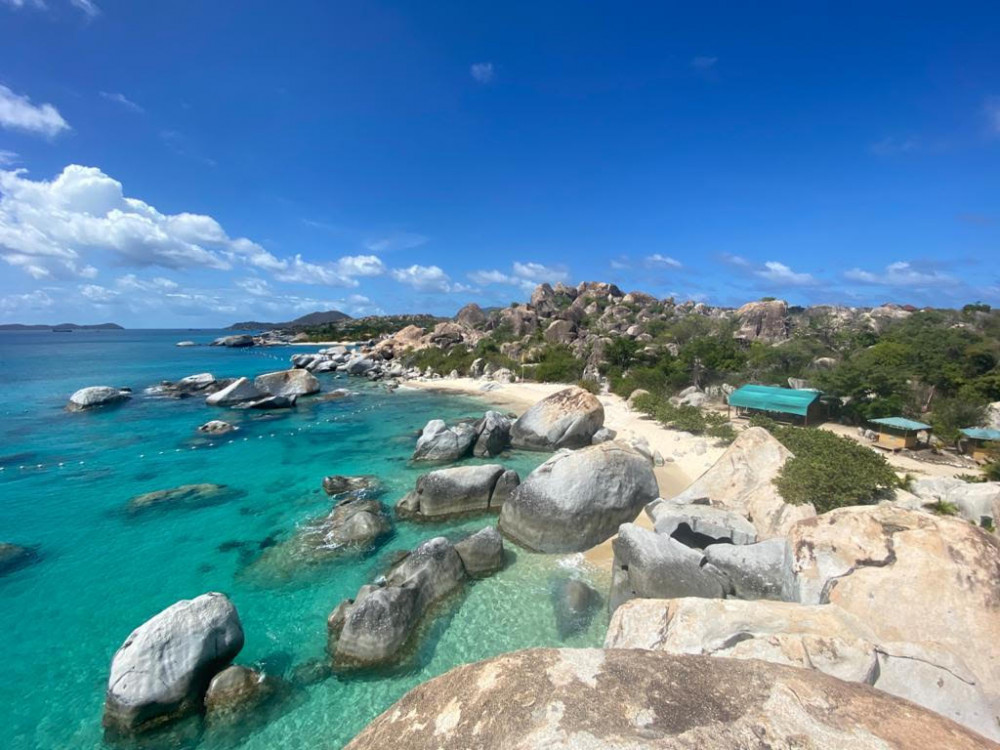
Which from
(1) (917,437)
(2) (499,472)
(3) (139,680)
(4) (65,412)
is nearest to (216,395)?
(4) (65,412)

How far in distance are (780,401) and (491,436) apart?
12.8 metres

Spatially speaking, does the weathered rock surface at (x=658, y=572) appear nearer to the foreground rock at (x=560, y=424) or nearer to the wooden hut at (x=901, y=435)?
the foreground rock at (x=560, y=424)

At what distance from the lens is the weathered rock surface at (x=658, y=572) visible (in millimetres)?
8180

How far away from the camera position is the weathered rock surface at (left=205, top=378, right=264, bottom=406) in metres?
29.9

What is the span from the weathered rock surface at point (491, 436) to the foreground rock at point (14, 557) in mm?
12995

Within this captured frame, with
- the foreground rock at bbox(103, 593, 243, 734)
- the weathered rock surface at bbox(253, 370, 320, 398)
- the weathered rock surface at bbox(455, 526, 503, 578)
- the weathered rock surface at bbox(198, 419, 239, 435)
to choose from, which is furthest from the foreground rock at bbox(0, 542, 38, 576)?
the weathered rock surface at bbox(253, 370, 320, 398)

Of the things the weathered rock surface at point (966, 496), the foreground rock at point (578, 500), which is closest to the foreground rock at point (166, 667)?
the foreground rock at point (578, 500)

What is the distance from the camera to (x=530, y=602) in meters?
8.80

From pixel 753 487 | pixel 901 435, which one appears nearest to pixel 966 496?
pixel 753 487

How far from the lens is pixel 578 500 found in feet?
35.3

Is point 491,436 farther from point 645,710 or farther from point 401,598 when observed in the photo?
point 645,710

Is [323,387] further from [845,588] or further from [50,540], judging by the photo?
[845,588]

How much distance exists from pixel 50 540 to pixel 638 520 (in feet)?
52.4

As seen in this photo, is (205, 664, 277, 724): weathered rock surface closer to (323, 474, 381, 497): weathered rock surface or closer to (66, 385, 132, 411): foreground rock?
(323, 474, 381, 497): weathered rock surface
